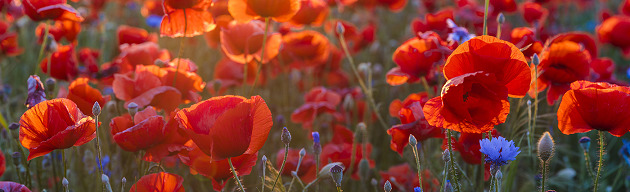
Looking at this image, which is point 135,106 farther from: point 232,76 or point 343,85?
point 343,85

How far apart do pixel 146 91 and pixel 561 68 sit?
3.53 feet

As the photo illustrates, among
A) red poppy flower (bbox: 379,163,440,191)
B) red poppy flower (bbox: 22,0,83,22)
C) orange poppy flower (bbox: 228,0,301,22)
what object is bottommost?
red poppy flower (bbox: 379,163,440,191)

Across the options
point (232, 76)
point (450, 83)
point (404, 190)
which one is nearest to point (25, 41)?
point (232, 76)

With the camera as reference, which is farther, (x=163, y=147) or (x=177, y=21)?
(x=177, y=21)

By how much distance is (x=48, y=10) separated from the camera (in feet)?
4.51

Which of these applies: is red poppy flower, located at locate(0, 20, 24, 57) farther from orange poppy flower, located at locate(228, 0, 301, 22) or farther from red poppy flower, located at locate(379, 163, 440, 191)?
red poppy flower, located at locate(379, 163, 440, 191)

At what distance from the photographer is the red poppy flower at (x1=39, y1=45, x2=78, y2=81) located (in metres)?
1.68

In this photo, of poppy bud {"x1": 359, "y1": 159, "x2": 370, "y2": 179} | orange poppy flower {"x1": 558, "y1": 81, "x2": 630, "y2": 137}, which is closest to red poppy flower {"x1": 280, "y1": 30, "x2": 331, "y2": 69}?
poppy bud {"x1": 359, "y1": 159, "x2": 370, "y2": 179}

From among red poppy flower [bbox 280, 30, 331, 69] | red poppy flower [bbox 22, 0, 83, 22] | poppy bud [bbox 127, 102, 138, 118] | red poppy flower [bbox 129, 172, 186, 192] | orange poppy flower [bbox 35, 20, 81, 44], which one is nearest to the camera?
red poppy flower [bbox 129, 172, 186, 192]

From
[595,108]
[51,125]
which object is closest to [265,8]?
[51,125]

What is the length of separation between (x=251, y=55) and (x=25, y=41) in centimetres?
177

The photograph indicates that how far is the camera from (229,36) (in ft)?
5.41

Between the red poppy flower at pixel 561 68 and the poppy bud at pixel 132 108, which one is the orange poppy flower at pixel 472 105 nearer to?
the red poppy flower at pixel 561 68

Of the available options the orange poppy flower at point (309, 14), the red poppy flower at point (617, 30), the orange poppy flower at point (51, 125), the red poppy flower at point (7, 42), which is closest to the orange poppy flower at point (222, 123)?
the orange poppy flower at point (51, 125)
